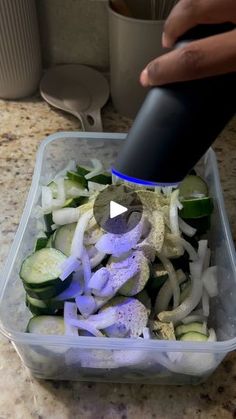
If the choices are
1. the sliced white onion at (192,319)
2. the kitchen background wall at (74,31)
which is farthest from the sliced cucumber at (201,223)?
the kitchen background wall at (74,31)

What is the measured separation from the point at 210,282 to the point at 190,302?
0.04 metres

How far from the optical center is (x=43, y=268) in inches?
23.0

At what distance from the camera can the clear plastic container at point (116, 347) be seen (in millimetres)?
510

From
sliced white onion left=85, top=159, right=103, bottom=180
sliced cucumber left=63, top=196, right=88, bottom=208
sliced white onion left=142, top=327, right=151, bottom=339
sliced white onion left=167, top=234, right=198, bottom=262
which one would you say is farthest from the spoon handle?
sliced white onion left=142, top=327, right=151, bottom=339

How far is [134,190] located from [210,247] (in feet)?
0.45

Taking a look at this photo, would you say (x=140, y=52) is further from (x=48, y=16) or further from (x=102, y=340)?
(x=102, y=340)

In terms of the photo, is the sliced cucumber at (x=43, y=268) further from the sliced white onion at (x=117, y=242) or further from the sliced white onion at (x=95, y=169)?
the sliced white onion at (x=95, y=169)

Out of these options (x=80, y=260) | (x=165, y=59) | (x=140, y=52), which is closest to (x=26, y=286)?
(x=80, y=260)

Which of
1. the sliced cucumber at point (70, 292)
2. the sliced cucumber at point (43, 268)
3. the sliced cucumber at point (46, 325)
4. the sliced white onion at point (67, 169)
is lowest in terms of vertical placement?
the sliced cucumber at point (46, 325)

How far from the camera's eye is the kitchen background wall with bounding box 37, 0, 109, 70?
93 centimetres

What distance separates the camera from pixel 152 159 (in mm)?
390

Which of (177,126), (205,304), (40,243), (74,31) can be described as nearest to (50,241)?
(40,243)

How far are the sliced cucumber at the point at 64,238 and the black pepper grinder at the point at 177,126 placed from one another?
0.77ft

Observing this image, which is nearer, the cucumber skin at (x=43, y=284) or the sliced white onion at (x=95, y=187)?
the cucumber skin at (x=43, y=284)
